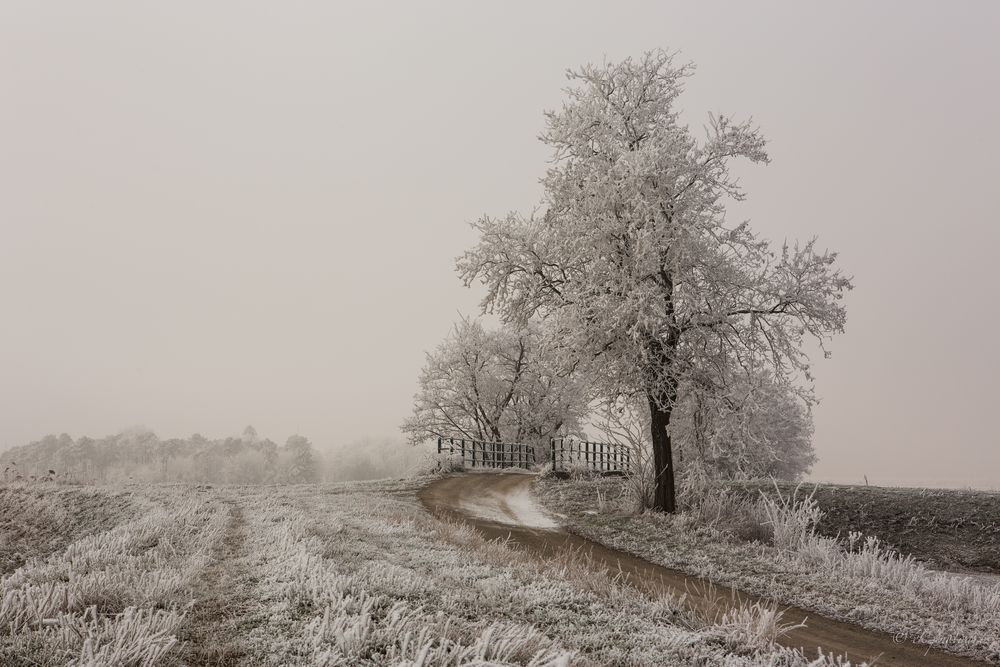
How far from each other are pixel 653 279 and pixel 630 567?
749cm

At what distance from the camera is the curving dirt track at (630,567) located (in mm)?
6961

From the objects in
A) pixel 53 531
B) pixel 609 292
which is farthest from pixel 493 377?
pixel 53 531

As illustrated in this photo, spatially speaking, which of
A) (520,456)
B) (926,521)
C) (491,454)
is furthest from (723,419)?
(520,456)

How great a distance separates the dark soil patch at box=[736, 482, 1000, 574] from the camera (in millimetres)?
14898

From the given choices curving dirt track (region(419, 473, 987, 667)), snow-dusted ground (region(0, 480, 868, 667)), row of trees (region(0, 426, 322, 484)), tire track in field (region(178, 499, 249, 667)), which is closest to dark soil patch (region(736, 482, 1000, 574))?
curving dirt track (region(419, 473, 987, 667))

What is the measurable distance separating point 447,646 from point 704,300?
12.7m

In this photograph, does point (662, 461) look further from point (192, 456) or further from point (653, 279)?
point (192, 456)

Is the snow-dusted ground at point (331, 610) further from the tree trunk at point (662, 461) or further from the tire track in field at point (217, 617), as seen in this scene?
the tree trunk at point (662, 461)

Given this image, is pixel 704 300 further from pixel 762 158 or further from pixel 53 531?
pixel 53 531

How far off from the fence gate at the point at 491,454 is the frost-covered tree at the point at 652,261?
15.6m

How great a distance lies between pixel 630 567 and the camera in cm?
1083

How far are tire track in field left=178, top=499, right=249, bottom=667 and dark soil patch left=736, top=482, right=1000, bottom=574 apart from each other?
14923 millimetres

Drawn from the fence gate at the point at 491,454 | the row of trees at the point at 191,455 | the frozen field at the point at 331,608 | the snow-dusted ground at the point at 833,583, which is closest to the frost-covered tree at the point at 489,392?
the fence gate at the point at 491,454

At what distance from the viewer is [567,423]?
149 feet
